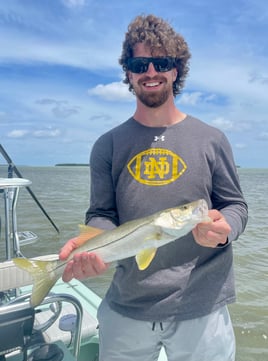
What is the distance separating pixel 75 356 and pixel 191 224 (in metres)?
1.56

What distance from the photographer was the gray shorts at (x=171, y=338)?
90.4 inches

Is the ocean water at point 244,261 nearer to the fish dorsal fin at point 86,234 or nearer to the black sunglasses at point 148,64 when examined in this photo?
the fish dorsal fin at point 86,234

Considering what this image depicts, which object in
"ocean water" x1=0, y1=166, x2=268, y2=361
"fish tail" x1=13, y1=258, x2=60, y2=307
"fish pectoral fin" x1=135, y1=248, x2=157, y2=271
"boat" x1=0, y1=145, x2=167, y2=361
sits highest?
"fish pectoral fin" x1=135, y1=248, x2=157, y2=271

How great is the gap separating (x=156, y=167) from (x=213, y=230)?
0.65 metres

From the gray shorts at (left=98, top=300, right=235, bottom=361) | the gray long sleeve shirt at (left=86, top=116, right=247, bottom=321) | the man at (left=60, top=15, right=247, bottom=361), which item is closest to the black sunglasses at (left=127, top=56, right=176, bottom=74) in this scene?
the man at (left=60, top=15, right=247, bottom=361)

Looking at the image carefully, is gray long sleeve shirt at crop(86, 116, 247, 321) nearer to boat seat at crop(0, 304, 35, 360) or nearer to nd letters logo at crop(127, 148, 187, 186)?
nd letters logo at crop(127, 148, 187, 186)

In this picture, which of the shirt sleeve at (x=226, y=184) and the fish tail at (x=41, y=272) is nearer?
the fish tail at (x=41, y=272)

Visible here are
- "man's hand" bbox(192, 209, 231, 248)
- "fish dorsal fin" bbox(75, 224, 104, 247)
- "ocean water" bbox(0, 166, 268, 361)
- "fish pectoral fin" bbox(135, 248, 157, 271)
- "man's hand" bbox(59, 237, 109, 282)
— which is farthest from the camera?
"ocean water" bbox(0, 166, 268, 361)

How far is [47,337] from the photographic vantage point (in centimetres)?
321

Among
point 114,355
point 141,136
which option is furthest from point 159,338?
point 141,136

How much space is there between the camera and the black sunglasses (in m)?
2.49

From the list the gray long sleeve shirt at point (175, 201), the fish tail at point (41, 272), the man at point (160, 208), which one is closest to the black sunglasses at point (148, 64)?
the man at point (160, 208)

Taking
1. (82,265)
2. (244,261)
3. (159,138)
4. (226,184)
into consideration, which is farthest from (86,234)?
(244,261)

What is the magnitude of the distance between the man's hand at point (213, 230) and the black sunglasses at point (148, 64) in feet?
3.73
